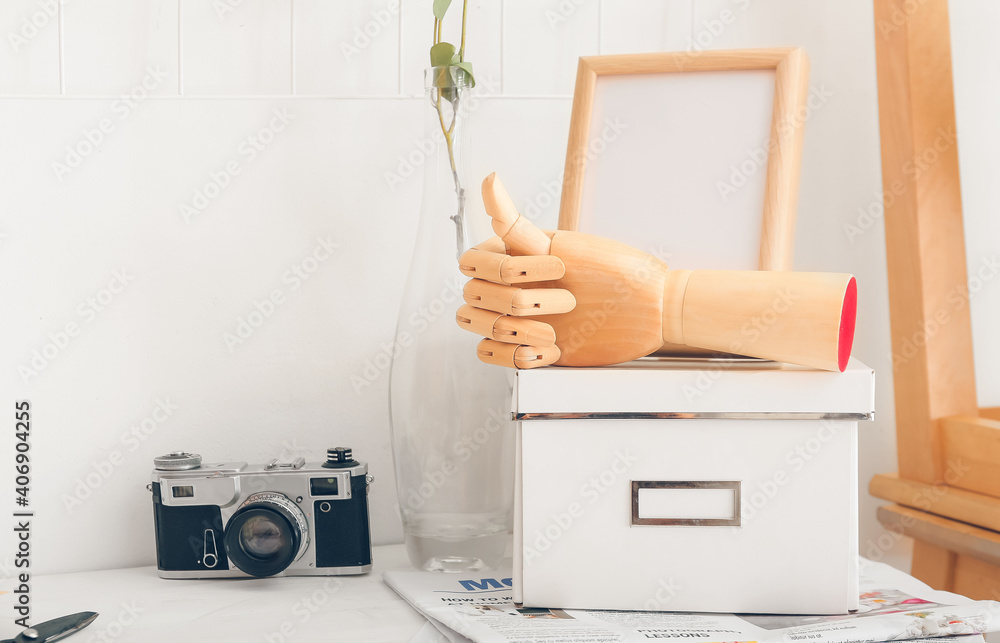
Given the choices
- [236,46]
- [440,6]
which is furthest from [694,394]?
[236,46]

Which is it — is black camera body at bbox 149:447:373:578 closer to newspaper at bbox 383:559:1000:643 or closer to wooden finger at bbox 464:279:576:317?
newspaper at bbox 383:559:1000:643

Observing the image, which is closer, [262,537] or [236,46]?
[262,537]

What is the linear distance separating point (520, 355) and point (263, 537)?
0.91ft

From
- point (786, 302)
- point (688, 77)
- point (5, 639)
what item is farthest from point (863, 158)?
point (5, 639)

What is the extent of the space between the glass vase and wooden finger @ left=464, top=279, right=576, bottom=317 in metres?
0.13

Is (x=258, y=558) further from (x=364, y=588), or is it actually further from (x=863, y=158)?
(x=863, y=158)

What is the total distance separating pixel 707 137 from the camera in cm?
65

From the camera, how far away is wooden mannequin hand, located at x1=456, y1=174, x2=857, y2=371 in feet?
1.65

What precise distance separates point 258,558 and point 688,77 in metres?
0.55

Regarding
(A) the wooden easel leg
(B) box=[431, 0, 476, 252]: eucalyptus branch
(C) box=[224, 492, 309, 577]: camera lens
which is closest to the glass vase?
(B) box=[431, 0, 476, 252]: eucalyptus branch

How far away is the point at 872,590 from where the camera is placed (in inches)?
23.3

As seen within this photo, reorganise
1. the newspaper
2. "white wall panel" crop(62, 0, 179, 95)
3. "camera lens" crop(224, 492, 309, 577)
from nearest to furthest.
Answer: the newspaper, "camera lens" crop(224, 492, 309, 577), "white wall panel" crop(62, 0, 179, 95)

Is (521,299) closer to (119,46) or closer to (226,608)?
(226,608)

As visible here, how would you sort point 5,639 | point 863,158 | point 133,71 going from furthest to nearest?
1. point 863,158
2. point 133,71
3. point 5,639
